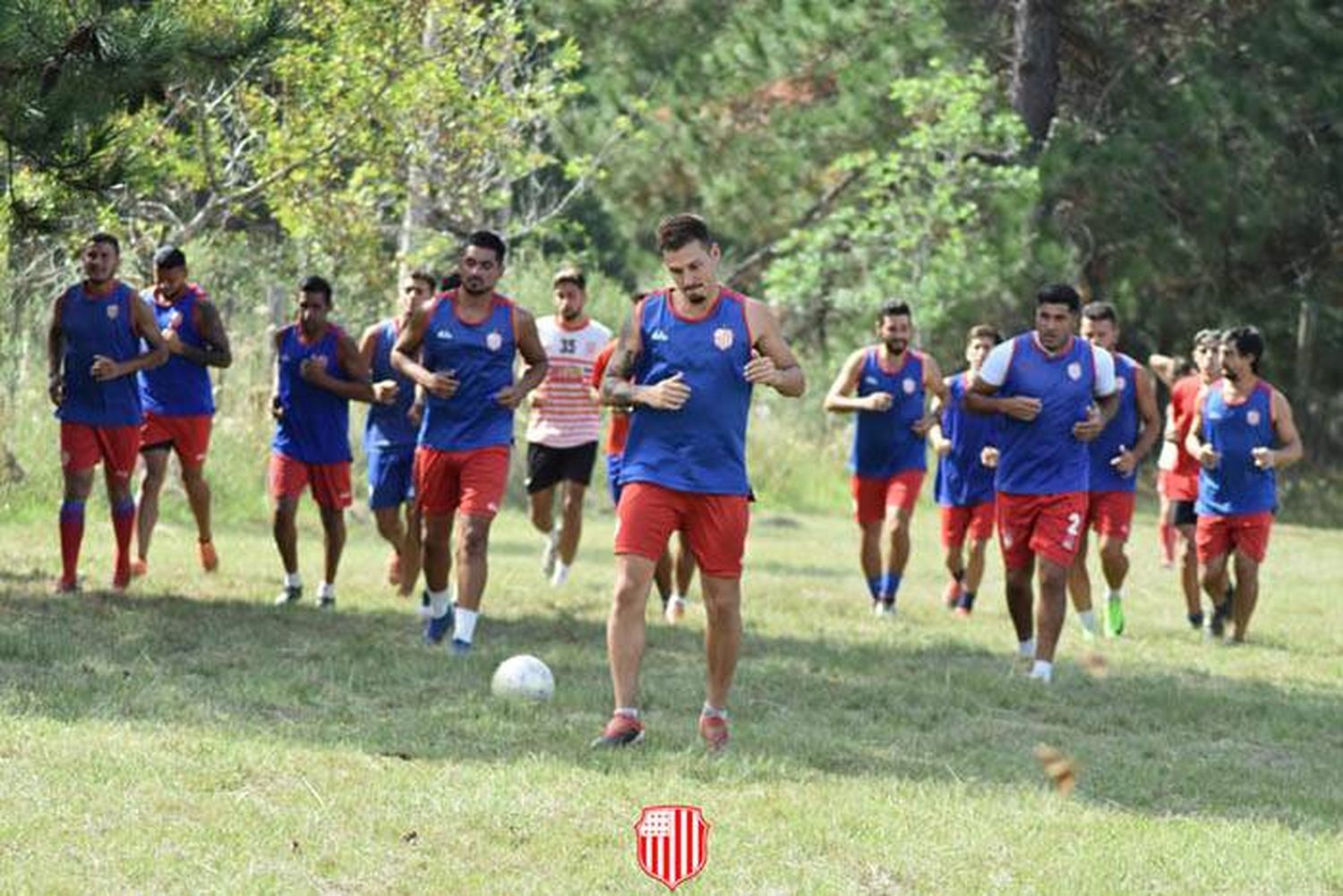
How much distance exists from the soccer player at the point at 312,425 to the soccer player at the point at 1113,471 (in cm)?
443

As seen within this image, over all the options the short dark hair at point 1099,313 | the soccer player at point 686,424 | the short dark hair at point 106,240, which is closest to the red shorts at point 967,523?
the short dark hair at point 1099,313

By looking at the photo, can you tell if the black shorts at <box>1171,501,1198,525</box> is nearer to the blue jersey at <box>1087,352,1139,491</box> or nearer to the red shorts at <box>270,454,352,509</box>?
the blue jersey at <box>1087,352,1139,491</box>

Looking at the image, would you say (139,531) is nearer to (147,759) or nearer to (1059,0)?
(147,759)

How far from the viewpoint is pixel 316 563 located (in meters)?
19.1

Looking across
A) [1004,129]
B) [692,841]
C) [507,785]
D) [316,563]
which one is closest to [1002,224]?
[1004,129]

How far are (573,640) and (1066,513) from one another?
2.92 m

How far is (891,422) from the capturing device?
16.7 metres

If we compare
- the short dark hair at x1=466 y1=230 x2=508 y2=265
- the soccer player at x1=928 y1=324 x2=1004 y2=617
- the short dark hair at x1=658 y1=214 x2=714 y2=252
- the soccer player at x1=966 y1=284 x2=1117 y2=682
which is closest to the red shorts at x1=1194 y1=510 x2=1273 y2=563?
the soccer player at x1=928 y1=324 x2=1004 y2=617

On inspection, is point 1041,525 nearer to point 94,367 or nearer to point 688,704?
point 688,704

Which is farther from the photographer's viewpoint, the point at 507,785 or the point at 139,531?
the point at 139,531

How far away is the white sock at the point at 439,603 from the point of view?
13227mm

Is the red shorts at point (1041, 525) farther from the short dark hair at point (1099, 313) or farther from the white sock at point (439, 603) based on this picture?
the white sock at point (439, 603)

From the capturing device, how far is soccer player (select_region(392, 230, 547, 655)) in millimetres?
12609

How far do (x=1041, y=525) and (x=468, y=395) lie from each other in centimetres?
300
